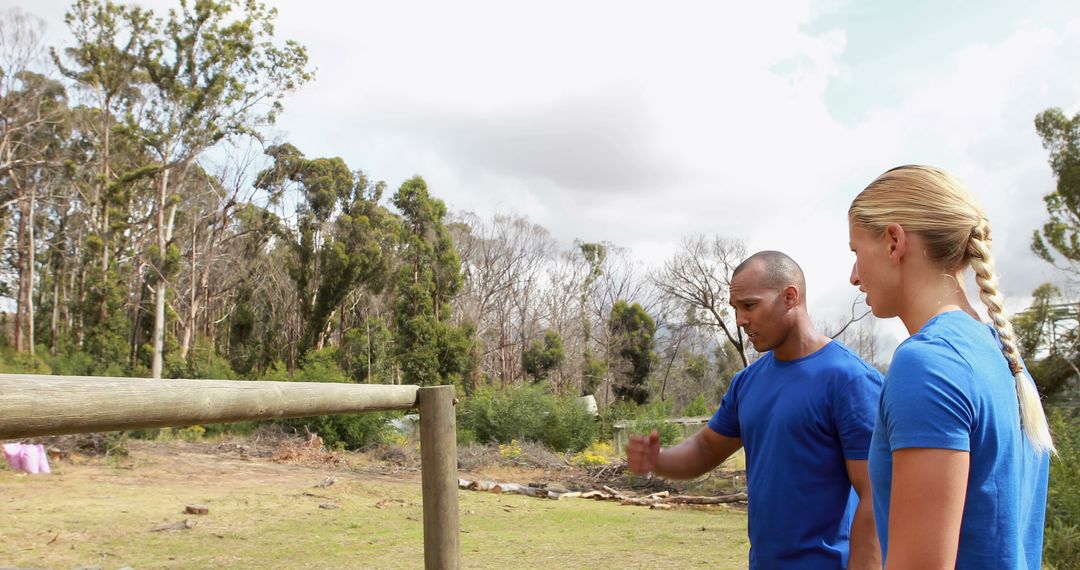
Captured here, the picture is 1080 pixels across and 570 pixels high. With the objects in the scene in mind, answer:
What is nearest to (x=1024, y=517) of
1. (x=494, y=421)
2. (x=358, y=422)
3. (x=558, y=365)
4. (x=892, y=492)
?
(x=892, y=492)

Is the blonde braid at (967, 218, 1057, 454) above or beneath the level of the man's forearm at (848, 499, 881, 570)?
above

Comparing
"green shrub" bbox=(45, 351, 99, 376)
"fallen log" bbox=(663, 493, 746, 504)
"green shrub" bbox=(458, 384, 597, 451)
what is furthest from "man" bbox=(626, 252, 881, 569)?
"green shrub" bbox=(45, 351, 99, 376)

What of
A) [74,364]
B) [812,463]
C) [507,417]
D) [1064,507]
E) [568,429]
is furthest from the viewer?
[74,364]

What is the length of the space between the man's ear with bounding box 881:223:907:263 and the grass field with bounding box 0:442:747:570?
6023 mm

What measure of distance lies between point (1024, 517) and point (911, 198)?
1.74 feet

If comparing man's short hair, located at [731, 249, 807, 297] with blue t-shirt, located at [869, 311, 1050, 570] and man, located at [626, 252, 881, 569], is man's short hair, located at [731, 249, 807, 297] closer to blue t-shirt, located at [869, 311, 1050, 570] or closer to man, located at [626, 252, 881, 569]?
man, located at [626, 252, 881, 569]

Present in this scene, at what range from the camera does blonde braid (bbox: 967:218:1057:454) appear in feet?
4.21

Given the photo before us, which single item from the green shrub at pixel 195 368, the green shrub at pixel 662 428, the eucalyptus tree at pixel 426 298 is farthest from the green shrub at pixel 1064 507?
the green shrub at pixel 195 368

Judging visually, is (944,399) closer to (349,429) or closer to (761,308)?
(761,308)

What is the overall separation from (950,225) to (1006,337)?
20cm

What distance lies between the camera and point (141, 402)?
180 centimetres

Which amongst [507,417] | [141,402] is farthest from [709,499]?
[141,402]

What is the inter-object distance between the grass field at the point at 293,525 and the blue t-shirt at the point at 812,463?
16.5 ft

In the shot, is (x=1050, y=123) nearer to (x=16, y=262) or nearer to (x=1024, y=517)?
(x=1024, y=517)
